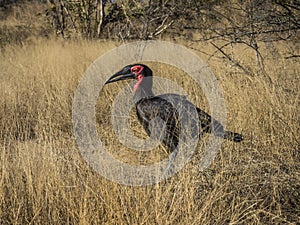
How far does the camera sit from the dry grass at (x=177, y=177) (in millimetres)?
1684

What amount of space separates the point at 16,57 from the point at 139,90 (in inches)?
156

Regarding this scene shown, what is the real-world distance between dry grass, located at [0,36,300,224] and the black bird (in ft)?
0.39

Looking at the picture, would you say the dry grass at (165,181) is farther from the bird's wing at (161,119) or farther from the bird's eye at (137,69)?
the bird's eye at (137,69)

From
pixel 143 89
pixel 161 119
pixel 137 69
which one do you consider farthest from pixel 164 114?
pixel 137 69

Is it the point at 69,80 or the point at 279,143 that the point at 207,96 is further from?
the point at 69,80

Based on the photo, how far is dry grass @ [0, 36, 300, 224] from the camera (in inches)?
66.3

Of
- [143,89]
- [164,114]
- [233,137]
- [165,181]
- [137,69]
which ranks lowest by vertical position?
[165,181]

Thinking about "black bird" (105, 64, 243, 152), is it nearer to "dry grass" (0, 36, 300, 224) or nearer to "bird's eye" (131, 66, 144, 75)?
"bird's eye" (131, 66, 144, 75)

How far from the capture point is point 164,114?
2543 millimetres

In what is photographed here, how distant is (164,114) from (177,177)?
592mm

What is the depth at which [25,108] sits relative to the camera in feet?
12.2

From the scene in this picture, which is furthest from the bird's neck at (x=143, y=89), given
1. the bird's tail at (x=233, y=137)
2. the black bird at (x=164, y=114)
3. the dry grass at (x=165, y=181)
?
the bird's tail at (x=233, y=137)

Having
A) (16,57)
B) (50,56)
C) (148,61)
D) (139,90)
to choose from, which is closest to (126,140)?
(139,90)

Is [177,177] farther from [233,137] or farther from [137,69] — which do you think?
[137,69]
